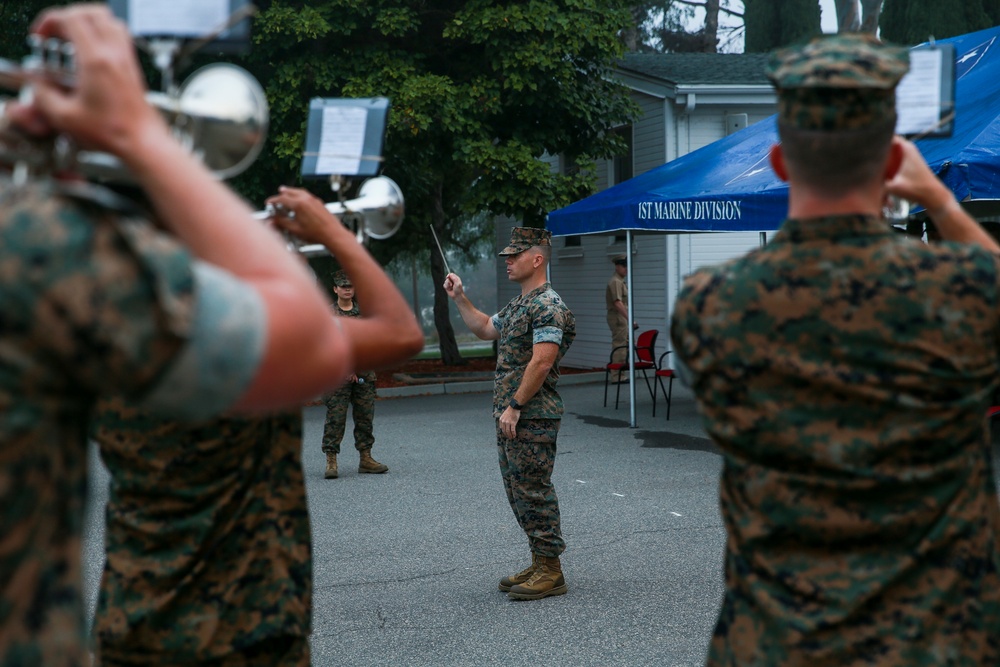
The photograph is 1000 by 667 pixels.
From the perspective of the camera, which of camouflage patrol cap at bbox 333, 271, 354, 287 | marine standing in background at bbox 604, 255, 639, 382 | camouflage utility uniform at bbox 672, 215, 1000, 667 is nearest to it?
camouflage utility uniform at bbox 672, 215, 1000, 667

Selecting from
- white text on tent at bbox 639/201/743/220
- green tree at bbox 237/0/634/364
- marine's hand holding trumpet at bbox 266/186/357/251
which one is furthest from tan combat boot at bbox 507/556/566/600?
green tree at bbox 237/0/634/364

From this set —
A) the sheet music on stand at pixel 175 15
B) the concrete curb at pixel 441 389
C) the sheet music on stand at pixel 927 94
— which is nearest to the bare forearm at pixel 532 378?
the sheet music on stand at pixel 927 94

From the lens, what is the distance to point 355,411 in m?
10.4

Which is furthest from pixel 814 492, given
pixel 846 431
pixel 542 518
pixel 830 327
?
pixel 542 518

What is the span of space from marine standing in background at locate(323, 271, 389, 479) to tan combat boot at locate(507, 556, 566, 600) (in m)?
4.42

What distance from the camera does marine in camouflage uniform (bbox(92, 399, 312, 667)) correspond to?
2.45m

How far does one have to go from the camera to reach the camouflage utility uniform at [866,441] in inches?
80.5

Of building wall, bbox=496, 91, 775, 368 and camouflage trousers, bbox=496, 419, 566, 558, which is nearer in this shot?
camouflage trousers, bbox=496, 419, 566, 558

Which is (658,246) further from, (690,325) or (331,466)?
(690,325)

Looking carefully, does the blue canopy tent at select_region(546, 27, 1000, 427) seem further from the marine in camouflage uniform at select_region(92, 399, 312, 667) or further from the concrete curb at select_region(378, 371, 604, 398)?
the marine in camouflage uniform at select_region(92, 399, 312, 667)

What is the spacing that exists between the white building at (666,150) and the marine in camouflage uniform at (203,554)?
16.8 metres

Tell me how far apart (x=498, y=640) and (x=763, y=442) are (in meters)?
3.44

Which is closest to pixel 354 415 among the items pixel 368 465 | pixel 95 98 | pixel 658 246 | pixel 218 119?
pixel 368 465

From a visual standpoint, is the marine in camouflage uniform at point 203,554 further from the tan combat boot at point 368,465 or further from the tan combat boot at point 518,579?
the tan combat boot at point 368,465
